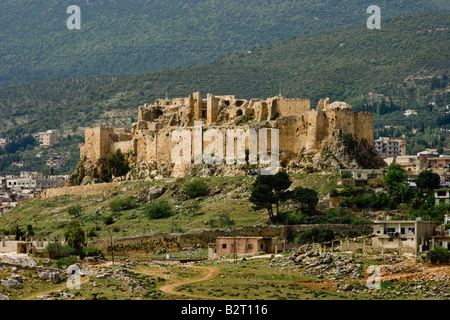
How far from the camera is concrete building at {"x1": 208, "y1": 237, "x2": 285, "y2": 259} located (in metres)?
76.2

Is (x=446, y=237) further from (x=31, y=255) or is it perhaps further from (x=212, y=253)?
(x=31, y=255)

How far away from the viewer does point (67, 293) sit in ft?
185

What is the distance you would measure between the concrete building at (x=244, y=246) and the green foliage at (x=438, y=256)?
13.5 meters

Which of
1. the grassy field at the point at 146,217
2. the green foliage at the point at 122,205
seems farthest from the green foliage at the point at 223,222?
the green foliage at the point at 122,205

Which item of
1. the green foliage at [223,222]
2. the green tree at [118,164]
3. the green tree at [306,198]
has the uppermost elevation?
the green tree at [118,164]

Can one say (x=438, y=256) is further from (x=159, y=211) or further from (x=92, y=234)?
(x=159, y=211)

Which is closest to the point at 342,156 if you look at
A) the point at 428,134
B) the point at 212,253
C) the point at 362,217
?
the point at 362,217

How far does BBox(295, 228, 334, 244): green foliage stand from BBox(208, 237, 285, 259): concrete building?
4.54ft

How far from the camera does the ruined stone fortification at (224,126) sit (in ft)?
308

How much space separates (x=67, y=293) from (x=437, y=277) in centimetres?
1903

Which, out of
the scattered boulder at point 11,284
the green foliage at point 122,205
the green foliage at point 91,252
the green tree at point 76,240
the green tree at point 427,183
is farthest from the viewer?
the green foliage at point 122,205

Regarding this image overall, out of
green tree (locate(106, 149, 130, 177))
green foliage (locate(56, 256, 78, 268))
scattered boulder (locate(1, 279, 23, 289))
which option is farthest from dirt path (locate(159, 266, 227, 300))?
green tree (locate(106, 149, 130, 177))

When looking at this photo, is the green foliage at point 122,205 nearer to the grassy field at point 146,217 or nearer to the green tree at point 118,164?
the grassy field at point 146,217

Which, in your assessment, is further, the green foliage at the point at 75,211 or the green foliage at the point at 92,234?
the green foliage at the point at 75,211
